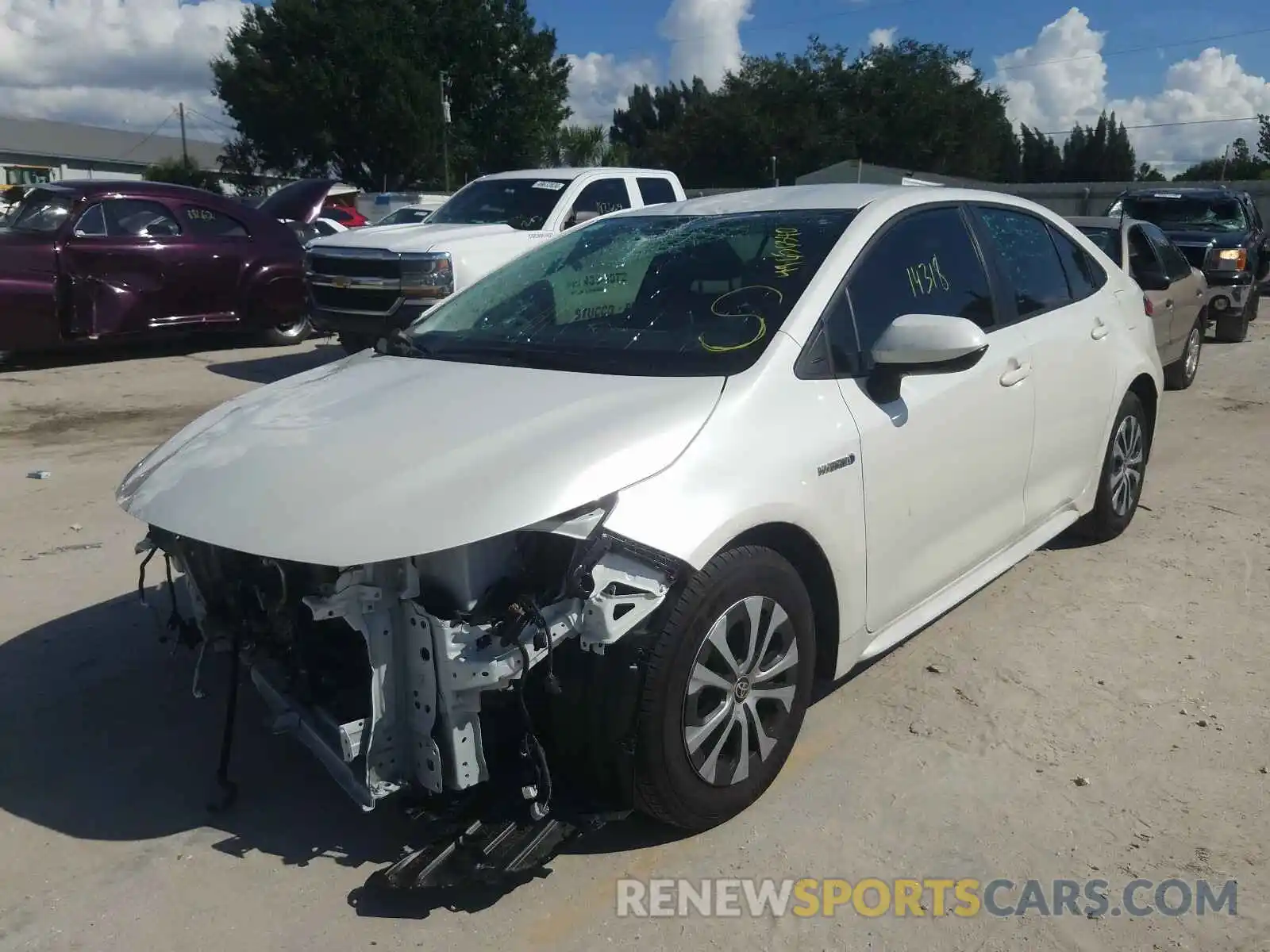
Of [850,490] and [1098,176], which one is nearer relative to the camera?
[850,490]

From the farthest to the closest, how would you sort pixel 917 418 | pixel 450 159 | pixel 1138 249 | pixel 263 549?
pixel 450 159 < pixel 1138 249 < pixel 917 418 < pixel 263 549

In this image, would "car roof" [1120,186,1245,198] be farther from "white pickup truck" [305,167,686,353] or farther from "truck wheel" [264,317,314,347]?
"truck wheel" [264,317,314,347]

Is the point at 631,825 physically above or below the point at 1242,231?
below

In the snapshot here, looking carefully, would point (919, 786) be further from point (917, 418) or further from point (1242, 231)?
point (1242, 231)

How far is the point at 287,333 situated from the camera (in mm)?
12734

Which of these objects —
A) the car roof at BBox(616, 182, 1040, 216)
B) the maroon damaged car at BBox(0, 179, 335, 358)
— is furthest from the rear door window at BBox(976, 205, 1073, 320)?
→ the maroon damaged car at BBox(0, 179, 335, 358)

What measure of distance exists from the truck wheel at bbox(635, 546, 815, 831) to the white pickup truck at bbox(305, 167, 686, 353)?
20.2ft

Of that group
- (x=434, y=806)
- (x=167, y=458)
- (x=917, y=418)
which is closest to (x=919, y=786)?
(x=917, y=418)

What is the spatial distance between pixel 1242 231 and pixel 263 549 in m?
14.2

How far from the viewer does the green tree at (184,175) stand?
45.2 metres

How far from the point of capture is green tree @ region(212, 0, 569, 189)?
4281cm

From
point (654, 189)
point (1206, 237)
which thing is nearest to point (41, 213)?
point (654, 189)

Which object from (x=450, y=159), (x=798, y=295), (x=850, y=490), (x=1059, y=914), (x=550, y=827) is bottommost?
(x=1059, y=914)

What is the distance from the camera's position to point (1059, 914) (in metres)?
2.80
